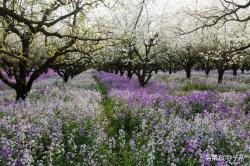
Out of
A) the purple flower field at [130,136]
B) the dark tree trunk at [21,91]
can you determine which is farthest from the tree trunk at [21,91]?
the purple flower field at [130,136]

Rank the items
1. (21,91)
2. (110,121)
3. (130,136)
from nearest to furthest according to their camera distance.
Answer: (130,136) < (110,121) < (21,91)

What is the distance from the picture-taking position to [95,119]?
41.8 ft

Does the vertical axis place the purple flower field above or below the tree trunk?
below

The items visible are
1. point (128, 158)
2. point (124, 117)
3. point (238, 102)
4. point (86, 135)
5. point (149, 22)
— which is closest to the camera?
point (128, 158)

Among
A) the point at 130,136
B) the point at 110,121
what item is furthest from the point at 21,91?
the point at 130,136

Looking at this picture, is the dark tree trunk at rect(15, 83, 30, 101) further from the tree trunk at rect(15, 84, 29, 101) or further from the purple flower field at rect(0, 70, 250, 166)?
the purple flower field at rect(0, 70, 250, 166)

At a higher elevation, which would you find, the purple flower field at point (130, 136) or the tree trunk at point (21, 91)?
the tree trunk at point (21, 91)

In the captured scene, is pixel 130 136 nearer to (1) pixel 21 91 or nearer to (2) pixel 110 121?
(2) pixel 110 121

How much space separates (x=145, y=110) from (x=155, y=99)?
312 cm

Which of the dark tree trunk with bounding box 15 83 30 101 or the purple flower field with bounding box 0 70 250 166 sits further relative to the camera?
the dark tree trunk with bounding box 15 83 30 101

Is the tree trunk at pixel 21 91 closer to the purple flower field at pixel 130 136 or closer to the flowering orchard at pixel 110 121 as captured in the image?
the flowering orchard at pixel 110 121

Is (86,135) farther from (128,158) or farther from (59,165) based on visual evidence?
(59,165)

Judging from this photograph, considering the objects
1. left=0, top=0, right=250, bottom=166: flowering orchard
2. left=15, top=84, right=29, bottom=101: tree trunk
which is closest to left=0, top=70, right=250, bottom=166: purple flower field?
left=0, top=0, right=250, bottom=166: flowering orchard

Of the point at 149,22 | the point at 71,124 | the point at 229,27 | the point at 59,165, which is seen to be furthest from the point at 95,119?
the point at 229,27
